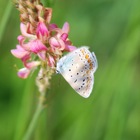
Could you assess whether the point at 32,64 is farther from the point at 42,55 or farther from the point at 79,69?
the point at 79,69

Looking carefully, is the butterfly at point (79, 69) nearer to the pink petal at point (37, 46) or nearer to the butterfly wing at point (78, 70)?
the butterfly wing at point (78, 70)

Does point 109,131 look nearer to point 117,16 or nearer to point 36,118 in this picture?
point 36,118

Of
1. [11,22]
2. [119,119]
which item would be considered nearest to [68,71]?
[119,119]

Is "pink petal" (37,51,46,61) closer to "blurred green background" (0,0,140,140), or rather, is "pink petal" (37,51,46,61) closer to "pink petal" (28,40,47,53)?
"pink petal" (28,40,47,53)

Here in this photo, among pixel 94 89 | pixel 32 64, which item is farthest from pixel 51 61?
pixel 94 89

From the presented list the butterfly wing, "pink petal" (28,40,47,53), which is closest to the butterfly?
the butterfly wing

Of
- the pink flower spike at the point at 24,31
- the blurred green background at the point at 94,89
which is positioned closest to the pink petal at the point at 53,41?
the pink flower spike at the point at 24,31
